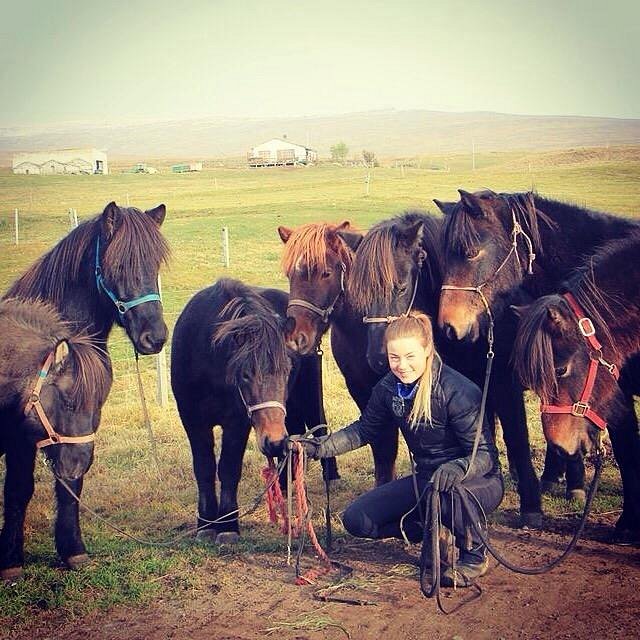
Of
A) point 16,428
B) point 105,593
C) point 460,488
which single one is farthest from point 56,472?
point 460,488

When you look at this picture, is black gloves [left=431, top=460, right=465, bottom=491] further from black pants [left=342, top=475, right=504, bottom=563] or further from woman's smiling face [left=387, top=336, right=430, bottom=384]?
woman's smiling face [left=387, top=336, right=430, bottom=384]

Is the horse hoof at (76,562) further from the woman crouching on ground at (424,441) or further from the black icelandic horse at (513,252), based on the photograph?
the black icelandic horse at (513,252)

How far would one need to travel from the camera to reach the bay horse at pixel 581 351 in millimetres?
4047

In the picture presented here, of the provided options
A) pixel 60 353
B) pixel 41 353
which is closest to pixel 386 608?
pixel 60 353

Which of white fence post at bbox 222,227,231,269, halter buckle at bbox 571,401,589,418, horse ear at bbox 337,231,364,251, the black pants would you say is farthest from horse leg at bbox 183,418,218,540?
white fence post at bbox 222,227,231,269

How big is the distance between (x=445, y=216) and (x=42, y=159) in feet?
184

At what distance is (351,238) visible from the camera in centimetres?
545

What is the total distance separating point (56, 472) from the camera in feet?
14.0

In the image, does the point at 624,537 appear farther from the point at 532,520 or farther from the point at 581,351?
the point at 581,351

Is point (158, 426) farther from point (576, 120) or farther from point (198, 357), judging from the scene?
point (576, 120)

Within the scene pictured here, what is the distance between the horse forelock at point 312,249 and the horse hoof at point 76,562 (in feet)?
7.83

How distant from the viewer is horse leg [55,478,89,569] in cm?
464

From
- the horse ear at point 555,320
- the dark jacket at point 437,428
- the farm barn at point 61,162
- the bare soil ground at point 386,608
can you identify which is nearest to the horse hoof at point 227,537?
the bare soil ground at point 386,608

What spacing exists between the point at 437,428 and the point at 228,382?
4.59ft
